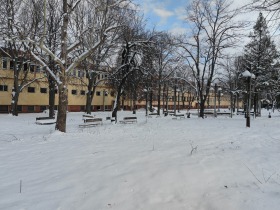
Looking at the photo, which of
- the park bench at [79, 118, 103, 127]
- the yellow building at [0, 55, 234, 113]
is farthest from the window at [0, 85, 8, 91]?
the park bench at [79, 118, 103, 127]

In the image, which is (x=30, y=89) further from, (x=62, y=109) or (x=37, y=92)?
→ (x=62, y=109)

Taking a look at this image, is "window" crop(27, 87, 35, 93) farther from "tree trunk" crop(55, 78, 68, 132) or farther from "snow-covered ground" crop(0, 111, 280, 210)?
"snow-covered ground" crop(0, 111, 280, 210)

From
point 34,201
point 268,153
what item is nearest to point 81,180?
point 34,201

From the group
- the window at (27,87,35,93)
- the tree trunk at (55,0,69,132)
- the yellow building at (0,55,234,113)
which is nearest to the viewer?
the tree trunk at (55,0,69,132)

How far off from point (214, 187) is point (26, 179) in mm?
3836

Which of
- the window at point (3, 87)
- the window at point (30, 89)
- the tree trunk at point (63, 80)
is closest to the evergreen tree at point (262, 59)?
the tree trunk at point (63, 80)

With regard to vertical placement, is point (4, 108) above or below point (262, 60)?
below

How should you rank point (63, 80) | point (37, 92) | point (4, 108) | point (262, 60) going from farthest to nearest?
point (37, 92)
point (4, 108)
point (262, 60)
point (63, 80)

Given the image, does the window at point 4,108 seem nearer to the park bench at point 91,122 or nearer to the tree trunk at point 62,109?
the park bench at point 91,122

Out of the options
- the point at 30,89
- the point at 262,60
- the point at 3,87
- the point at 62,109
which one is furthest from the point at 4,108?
the point at 262,60

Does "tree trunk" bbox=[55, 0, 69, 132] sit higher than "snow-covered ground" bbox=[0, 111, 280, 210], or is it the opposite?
"tree trunk" bbox=[55, 0, 69, 132]

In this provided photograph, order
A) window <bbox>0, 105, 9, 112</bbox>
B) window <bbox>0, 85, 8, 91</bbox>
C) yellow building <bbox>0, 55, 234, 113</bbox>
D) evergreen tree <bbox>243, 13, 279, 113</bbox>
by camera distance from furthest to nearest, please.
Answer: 1. window <bbox>0, 105, 9, 112</bbox>
2. window <bbox>0, 85, 8, 91</bbox>
3. yellow building <bbox>0, 55, 234, 113</bbox>
4. evergreen tree <bbox>243, 13, 279, 113</bbox>

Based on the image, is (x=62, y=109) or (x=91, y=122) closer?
(x=62, y=109)

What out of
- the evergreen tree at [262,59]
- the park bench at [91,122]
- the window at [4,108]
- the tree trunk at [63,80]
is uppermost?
the evergreen tree at [262,59]
